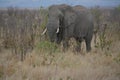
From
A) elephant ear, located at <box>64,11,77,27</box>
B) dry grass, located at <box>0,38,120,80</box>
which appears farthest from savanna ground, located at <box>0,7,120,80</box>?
elephant ear, located at <box>64,11,77,27</box>

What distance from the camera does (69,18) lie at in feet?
31.7

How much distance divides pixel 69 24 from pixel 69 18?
162mm

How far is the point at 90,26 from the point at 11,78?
16.7ft

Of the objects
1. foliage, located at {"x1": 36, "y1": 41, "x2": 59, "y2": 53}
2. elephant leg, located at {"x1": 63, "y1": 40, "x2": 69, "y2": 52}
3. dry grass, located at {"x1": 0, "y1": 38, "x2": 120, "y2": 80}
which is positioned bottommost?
elephant leg, located at {"x1": 63, "y1": 40, "x2": 69, "y2": 52}

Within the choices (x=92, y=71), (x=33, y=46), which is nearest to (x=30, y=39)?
(x=33, y=46)

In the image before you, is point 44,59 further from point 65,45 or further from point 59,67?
point 65,45

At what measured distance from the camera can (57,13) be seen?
9289mm

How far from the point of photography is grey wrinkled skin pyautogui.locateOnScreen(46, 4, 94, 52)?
905cm

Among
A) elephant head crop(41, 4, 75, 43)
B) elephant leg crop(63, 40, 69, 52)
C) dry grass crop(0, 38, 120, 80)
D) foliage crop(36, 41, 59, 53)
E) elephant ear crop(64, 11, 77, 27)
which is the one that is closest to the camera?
dry grass crop(0, 38, 120, 80)

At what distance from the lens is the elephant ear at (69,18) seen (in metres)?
9.59

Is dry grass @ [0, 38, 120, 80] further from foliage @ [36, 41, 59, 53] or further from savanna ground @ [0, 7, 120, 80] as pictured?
foliage @ [36, 41, 59, 53]

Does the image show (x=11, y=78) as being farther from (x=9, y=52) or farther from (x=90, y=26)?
(x=90, y=26)

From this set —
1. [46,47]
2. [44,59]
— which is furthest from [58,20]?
[44,59]

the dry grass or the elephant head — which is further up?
the elephant head
